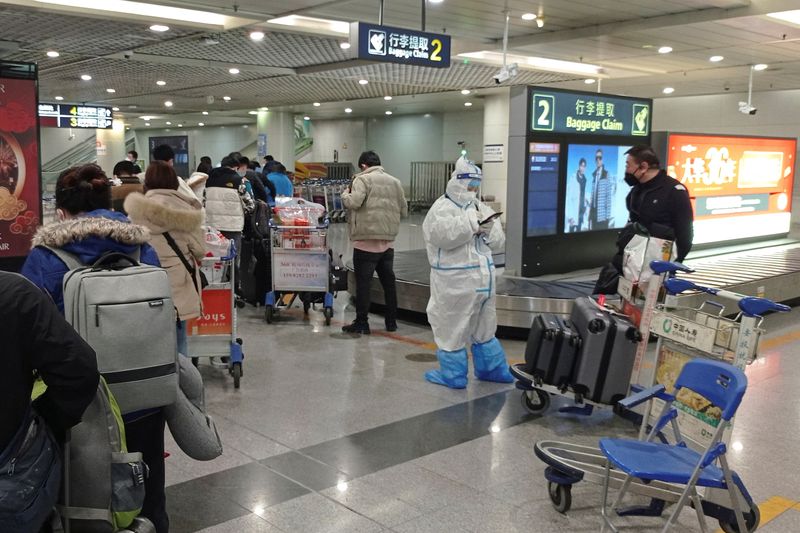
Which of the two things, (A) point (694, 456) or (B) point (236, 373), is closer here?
(A) point (694, 456)

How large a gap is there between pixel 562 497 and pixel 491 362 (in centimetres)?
226

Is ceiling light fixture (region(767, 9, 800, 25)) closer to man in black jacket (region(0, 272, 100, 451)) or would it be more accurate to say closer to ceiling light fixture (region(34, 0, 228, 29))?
ceiling light fixture (region(34, 0, 228, 29))

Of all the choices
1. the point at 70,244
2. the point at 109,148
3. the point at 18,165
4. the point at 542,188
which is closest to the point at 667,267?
the point at 70,244

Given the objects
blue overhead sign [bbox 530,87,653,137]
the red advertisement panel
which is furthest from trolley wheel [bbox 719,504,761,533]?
the red advertisement panel

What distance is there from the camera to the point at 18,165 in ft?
22.0

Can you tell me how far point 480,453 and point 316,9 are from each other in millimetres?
7288

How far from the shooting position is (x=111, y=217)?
304cm

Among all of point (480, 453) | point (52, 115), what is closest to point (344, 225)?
point (52, 115)

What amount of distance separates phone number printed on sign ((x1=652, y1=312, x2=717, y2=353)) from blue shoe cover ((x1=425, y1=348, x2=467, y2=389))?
1.87 metres

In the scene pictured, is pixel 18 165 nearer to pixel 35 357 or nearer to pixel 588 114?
pixel 35 357

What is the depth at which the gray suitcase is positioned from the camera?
191 inches

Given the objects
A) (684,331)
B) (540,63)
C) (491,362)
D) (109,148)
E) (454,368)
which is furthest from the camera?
(109,148)

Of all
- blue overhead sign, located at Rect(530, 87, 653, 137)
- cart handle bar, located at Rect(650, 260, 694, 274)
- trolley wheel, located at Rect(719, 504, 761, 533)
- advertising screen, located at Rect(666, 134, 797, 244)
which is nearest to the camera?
trolley wheel, located at Rect(719, 504, 761, 533)

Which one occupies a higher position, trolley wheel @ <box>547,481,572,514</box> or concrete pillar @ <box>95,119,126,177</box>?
concrete pillar @ <box>95,119,126,177</box>
